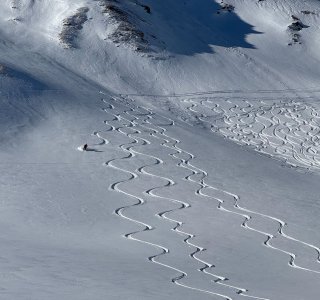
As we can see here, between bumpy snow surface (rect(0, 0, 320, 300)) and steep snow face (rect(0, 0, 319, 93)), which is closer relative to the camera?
bumpy snow surface (rect(0, 0, 320, 300))

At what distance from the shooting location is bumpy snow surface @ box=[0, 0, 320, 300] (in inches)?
433

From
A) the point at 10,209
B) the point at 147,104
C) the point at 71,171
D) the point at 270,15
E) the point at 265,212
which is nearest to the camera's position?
the point at 10,209

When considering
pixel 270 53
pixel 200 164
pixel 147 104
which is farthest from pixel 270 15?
pixel 200 164

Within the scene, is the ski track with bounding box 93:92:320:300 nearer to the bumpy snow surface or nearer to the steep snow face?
the bumpy snow surface

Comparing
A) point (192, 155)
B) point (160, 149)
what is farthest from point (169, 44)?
point (192, 155)

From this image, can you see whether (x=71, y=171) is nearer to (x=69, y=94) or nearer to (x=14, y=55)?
(x=69, y=94)

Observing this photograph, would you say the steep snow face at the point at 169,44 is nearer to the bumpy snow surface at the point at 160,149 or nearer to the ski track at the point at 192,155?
the bumpy snow surface at the point at 160,149

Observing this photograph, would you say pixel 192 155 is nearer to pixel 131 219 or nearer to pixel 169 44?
pixel 131 219

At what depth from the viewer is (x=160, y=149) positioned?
21438 mm

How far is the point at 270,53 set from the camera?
3744 centimetres

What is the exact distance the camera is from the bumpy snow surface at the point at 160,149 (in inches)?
433

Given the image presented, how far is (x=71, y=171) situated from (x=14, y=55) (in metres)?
12.5

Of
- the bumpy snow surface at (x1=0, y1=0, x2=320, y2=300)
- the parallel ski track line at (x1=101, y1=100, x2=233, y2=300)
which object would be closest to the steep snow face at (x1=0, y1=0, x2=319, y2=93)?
the bumpy snow surface at (x1=0, y1=0, x2=320, y2=300)

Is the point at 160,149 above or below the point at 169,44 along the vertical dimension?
below
